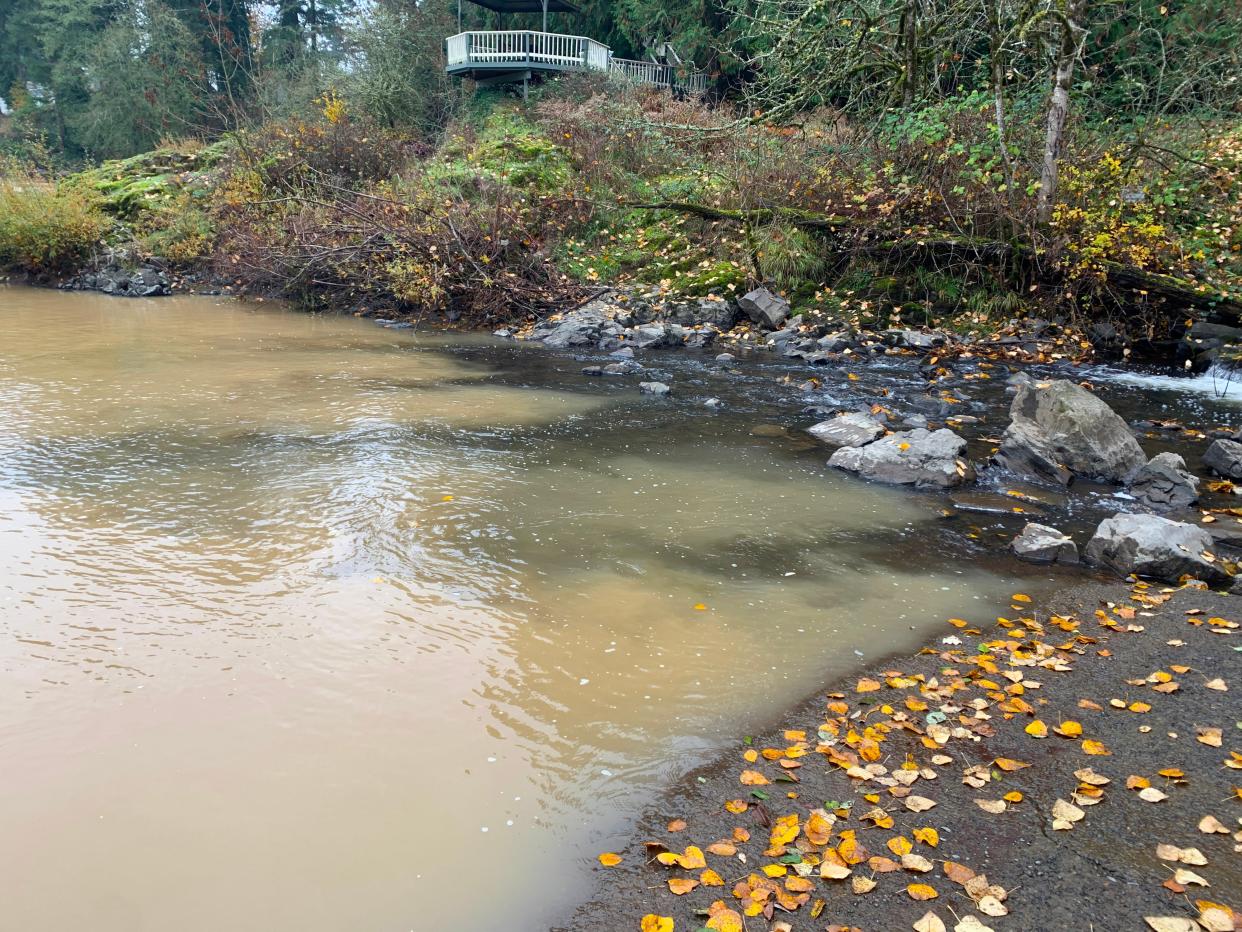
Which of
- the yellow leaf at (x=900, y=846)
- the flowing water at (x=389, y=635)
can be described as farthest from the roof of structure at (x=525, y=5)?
the yellow leaf at (x=900, y=846)

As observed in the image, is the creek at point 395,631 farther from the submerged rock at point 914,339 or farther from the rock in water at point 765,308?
the rock in water at point 765,308

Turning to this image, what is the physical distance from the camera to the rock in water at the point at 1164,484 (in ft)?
21.3

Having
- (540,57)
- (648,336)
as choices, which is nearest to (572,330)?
(648,336)

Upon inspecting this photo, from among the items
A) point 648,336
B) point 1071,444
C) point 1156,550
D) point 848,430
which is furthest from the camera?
point 648,336

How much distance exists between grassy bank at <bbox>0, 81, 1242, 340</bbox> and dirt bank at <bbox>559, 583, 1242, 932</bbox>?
917cm

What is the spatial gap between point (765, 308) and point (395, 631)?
10364mm

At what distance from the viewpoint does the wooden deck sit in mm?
24828

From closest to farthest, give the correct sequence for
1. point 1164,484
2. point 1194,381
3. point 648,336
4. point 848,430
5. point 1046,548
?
point 1046,548
point 1164,484
point 848,430
point 1194,381
point 648,336

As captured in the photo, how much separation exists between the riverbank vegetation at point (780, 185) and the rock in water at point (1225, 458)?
450cm

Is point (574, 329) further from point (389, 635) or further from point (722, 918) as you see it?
point (722, 918)

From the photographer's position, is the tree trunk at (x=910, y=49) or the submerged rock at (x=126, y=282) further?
the submerged rock at (x=126, y=282)

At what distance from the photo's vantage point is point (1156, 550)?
16.8 ft

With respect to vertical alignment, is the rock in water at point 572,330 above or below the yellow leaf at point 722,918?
above

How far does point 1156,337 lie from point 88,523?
12940 millimetres
